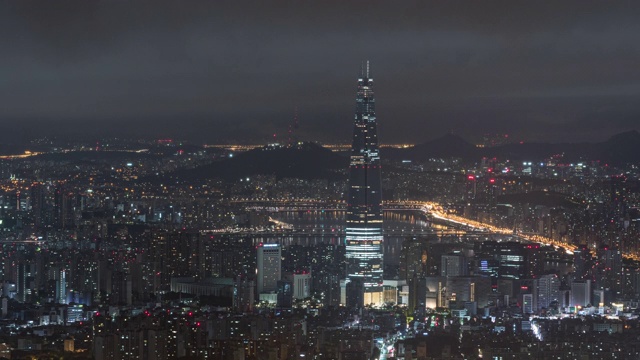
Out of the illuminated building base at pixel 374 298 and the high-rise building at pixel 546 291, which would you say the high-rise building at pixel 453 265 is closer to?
the illuminated building base at pixel 374 298

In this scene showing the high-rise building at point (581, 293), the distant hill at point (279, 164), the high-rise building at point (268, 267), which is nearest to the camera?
the high-rise building at point (581, 293)

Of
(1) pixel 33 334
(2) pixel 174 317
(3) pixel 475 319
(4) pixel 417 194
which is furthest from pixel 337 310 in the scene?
(4) pixel 417 194

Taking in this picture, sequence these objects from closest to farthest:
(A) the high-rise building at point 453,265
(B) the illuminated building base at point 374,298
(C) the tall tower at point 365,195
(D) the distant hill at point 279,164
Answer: (B) the illuminated building base at point 374,298
(A) the high-rise building at point 453,265
(C) the tall tower at point 365,195
(D) the distant hill at point 279,164

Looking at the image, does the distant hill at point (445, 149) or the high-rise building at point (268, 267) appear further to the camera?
the distant hill at point (445, 149)

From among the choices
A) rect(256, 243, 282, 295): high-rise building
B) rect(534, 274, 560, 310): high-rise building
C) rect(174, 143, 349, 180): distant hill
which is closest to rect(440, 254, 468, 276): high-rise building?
rect(534, 274, 560, 310): high-rise building

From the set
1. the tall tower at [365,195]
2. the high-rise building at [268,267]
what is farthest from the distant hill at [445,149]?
the high-rise building at [268,267]

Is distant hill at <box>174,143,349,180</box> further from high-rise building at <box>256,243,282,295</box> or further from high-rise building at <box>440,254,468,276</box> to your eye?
high-rise building at <box>440,254,468,276</box>

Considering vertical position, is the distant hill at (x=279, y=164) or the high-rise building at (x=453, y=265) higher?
the distant hill at (x=279, y=164)
